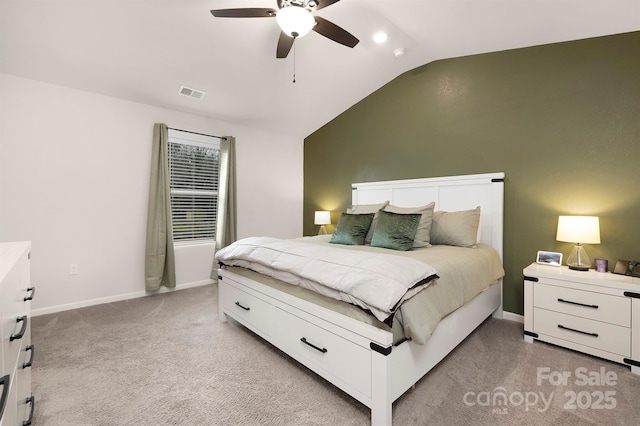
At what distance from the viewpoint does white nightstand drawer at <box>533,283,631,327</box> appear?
198cm

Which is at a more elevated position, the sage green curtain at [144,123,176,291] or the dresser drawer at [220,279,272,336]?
the sage green curtain at [144,123,176,291]

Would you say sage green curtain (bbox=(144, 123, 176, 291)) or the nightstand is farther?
sage green curtain (bbox=(144, 123, 176, 291))

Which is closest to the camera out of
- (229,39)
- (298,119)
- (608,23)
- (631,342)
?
(631,342)

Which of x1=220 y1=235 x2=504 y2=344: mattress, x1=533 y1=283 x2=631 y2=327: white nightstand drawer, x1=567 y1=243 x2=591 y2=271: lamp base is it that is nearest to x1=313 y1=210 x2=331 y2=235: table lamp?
x1=220 y1=235 x2=504 y2=344: mattress

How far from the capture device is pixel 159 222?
354cm

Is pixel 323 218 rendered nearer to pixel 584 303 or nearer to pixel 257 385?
pixel 257 385

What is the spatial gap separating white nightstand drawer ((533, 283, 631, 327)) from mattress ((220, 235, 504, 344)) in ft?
1.22

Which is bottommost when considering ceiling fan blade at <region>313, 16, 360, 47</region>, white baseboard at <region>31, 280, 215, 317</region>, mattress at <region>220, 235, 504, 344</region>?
white baseboard at <region>31, 280, 215, 317</region>

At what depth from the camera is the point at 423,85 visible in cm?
351

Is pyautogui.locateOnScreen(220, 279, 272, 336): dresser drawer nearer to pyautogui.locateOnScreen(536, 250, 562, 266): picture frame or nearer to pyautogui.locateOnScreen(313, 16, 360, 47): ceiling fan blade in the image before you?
pyautogui.locateOnScreen(313, 16, 360, 47): ceiling fan blade

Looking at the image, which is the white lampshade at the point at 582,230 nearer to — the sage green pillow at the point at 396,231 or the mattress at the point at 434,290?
the mattress at the point at 434,290

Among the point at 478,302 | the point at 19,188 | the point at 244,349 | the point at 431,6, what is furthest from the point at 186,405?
the point at 431,6

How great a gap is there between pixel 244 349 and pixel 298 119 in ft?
11.1

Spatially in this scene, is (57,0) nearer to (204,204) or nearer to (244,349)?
(204,204)
